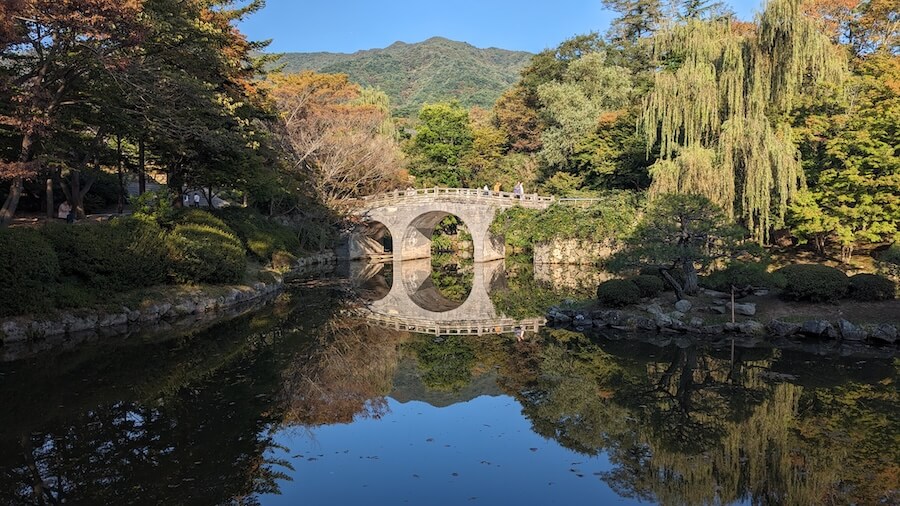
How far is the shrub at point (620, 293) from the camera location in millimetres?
14219

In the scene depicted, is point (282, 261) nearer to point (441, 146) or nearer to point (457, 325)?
point (457, 325)

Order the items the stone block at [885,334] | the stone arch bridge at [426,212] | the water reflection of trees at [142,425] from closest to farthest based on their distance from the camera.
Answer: the water reflection of trees at [142,425], the stone block at [885,334], the stone arch bridge at [426,212]

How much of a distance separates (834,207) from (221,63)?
1929 cm

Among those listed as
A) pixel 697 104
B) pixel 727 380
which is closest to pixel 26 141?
pixel 727 380

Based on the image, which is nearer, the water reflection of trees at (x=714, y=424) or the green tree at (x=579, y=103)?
the water reflection of trees at (x=714, y=424)

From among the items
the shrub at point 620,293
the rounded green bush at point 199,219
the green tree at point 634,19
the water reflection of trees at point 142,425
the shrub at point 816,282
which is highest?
the green tree at point 634,19

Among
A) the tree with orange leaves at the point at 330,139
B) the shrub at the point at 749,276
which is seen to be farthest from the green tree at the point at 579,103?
the shrub at the point at 749,276

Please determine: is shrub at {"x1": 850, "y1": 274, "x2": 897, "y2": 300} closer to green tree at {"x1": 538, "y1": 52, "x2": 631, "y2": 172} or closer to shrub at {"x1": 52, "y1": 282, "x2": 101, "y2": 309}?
shrub at {"x1": 52, "y1": 282, "x2": 101, "y2": 309}

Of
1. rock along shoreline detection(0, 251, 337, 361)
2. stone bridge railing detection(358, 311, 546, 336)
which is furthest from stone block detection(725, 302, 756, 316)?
rock along shoreline detection(0, 251, 337, 361)

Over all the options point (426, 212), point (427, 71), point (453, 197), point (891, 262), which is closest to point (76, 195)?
point (426, 212)

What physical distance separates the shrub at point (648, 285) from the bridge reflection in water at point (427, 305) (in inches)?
102

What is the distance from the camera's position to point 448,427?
7.99m

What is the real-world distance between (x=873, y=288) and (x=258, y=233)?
2003 centimetres

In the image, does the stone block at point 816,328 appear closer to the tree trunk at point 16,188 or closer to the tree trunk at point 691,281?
the tree trunk at point 691,281
